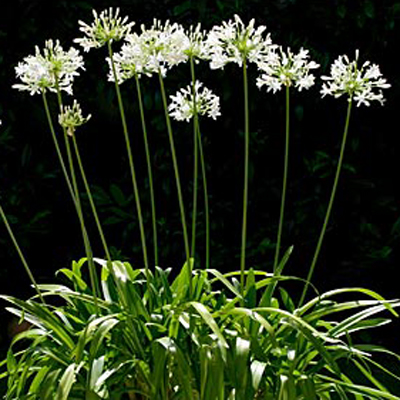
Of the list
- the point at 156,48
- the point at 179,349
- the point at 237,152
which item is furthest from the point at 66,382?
the point at 237,152

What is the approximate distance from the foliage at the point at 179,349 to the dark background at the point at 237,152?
151 cm

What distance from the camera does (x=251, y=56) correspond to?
8.36ft

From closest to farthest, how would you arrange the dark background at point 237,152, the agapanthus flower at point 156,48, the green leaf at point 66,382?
the green leaf at point 66,382 < the agapanthus flower at point 156,48 < the dark background at point 237,152

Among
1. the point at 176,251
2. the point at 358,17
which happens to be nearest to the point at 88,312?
the point at 176,251

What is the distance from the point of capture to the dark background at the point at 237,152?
4.25 m

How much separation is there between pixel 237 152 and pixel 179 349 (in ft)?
6.57

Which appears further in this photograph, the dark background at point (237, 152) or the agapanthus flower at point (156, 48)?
the dark background at point (237, 152)

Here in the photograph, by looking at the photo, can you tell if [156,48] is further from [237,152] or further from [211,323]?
[237,152]

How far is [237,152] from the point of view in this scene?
433 cm

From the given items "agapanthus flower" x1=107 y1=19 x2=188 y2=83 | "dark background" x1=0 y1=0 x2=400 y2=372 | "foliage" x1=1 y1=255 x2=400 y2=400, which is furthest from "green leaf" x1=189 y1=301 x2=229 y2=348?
"dark background" x1=0 y1=0 x2=400 y2=372

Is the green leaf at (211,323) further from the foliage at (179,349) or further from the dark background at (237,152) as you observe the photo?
the dark background at (237,152)

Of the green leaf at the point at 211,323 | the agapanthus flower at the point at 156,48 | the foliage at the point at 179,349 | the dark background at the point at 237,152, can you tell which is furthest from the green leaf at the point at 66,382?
the dark background at the point at 237,152

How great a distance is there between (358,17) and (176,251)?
1.38m

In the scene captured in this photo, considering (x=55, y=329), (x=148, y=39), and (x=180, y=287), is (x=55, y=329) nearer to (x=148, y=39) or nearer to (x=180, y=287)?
(x=180, y=287)
